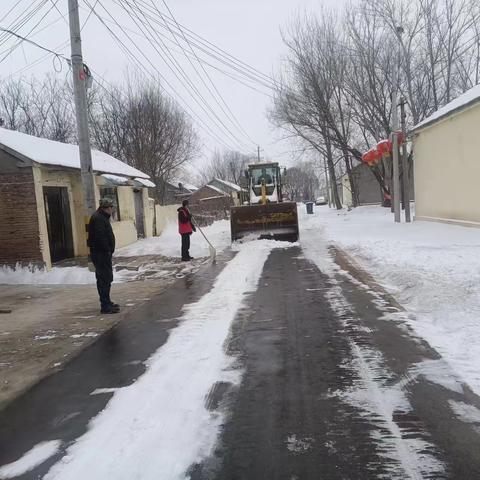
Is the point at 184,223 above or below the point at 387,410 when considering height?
above

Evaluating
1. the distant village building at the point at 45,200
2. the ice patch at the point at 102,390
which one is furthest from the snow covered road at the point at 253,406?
the distant village building at the point at 45,200

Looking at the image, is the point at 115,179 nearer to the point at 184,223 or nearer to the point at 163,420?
the point at 184,223

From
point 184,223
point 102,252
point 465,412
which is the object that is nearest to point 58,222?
point 184,223

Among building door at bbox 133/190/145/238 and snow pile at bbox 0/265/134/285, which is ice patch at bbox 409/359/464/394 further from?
building door at bbox 133/190/145/238

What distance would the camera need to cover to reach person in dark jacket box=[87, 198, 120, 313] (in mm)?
8367

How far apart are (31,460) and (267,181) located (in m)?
22.0

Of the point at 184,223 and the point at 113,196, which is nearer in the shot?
the point at 184,223

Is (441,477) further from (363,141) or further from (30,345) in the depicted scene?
(363,141)

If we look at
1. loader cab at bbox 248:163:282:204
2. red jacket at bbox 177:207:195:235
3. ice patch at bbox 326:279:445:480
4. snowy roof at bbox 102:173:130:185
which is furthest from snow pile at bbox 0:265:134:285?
loader cab at bbox 248:163:282:204

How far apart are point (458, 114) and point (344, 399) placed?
51.0ft

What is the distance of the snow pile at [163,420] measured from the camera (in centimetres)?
333

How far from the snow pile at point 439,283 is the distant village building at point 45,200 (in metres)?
8.01

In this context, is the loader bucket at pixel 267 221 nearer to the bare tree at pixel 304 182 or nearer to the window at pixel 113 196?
the window at pixel 113 196

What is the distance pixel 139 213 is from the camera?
24.5 meters
